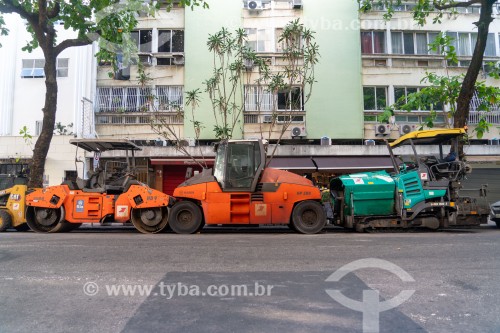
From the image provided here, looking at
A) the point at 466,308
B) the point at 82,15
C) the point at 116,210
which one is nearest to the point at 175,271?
the point at 466,308

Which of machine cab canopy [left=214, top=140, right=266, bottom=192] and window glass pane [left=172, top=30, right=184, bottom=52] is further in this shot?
window glass pane [left=172, top=30, right=184, bottom=52]

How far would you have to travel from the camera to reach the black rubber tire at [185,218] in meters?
10.6

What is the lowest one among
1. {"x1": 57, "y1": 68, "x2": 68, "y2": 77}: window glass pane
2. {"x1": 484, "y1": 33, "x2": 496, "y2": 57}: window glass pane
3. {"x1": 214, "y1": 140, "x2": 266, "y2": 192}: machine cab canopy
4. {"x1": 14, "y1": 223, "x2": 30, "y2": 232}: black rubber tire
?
{"x1": 14, "y1": 223, "x2": 30, "y2": 232}: black rubber tire

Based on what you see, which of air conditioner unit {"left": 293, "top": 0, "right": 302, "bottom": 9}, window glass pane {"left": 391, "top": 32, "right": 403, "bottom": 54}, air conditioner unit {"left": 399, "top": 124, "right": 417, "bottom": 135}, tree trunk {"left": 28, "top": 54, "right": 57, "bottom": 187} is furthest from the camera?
window glass pane {"left": 391, "top": 32, "right": 403, "bottom": 54}

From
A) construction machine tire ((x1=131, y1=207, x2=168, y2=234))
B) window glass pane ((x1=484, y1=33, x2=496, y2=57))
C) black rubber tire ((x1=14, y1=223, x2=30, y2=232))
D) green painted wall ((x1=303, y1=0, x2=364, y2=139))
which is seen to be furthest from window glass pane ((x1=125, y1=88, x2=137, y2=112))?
window glass pane ((x1=484, y1=33, x2=496, y2=57))

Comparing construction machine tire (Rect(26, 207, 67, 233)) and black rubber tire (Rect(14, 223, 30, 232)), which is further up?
construction machine tire (Rect(26, 207, 67, 233))

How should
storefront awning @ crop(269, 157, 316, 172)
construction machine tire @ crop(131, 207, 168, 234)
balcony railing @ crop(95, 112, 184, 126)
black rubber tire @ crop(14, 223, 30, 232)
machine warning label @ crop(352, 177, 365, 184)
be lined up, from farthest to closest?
1. balcony railing @ crop(95, 112, 184, 126)
2. storefront awning @ crop(269, 157, 316, 172)
3. black rubber tire @ crop(14, 223, 30, 232)
4. construction machine tire @ crop(131, 207, 168, 234)
5. machine warning label @ crop(352, 177, 365, 184)

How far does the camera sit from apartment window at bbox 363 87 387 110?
2016 cm

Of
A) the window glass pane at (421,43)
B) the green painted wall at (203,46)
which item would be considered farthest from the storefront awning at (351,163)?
the window glass pane at (421,43)

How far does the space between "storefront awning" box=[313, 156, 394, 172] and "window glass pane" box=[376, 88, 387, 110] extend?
9.71ft

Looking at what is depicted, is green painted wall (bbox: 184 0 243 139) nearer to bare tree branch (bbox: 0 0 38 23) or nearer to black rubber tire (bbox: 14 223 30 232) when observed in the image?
bare tree branch (bbox: 0 0 38 23)

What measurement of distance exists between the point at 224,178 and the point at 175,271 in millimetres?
5170

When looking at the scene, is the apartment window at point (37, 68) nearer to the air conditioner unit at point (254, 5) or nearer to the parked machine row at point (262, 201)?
the air conditioner unit at point (254, 5)

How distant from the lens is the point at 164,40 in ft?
67.2
